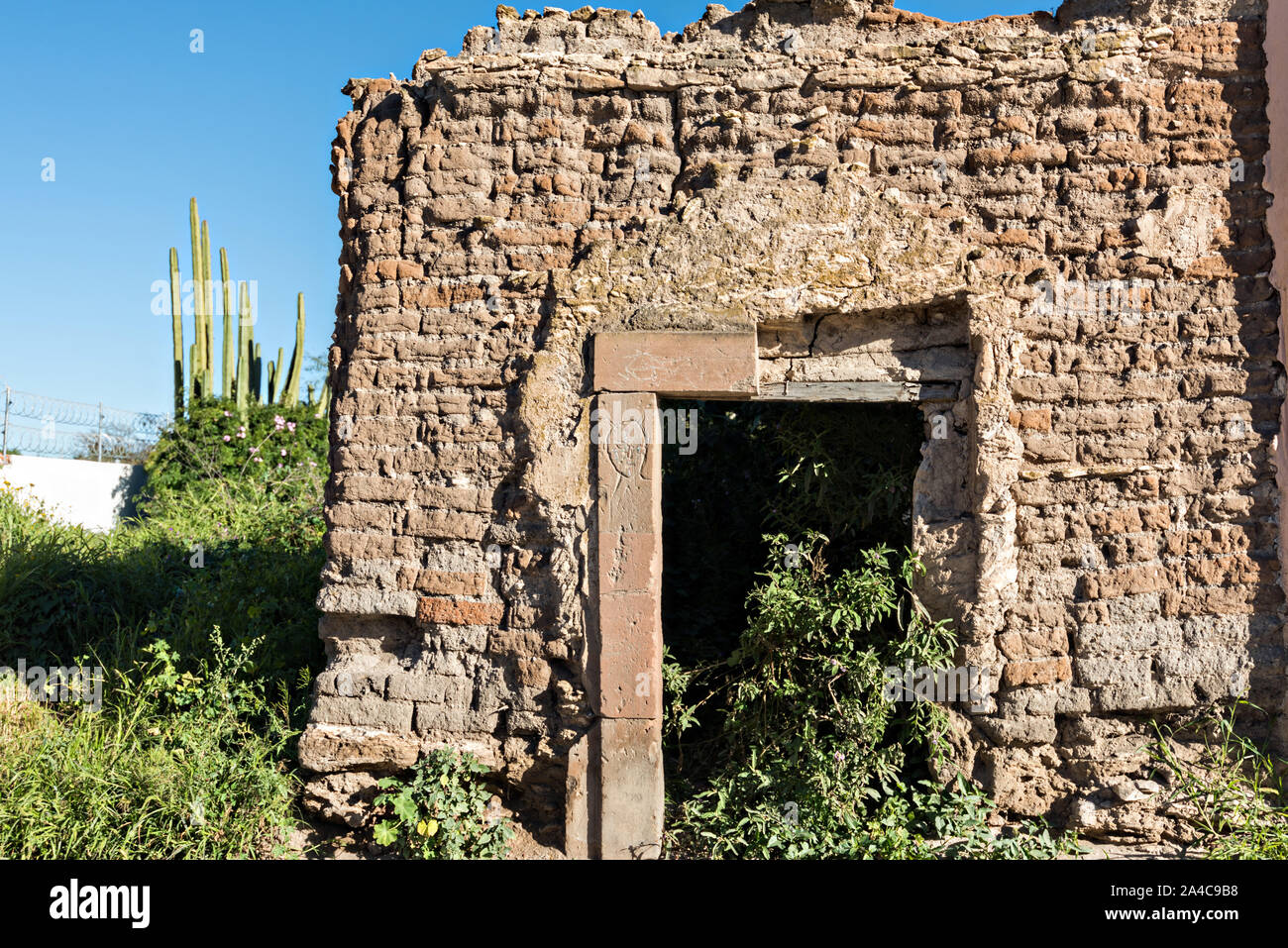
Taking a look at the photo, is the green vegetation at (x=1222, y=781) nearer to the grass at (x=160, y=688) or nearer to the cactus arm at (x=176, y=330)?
the grass at (x=160, y=688)

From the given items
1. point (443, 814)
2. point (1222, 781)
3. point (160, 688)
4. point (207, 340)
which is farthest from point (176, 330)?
point (1222, 781)

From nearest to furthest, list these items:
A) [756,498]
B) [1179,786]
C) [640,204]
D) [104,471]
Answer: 1. [1179,786]
2. [640,204]
3. [756,498]
4. [104,471]

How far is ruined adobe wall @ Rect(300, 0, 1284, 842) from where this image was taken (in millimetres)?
3816

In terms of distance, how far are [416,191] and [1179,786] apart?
13.9ft

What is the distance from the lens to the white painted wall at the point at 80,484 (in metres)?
9.57

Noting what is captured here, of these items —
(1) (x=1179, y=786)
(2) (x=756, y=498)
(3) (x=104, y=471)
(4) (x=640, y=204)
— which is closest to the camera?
(1) (x=1179, y=786)

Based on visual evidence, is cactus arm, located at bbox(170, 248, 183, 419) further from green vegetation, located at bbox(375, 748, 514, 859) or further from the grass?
green vegetation, located at bbox(375, 748, 514, 859)

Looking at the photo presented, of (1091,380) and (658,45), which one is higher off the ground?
(658,45)

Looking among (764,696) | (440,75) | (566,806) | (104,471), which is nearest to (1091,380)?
(764,696)

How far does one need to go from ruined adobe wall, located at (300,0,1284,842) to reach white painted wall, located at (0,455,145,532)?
23.7 ft

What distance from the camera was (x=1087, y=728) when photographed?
149 inches

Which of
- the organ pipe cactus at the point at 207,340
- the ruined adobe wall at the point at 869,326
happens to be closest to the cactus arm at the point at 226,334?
the organ pipe cactus at the point at 207,340

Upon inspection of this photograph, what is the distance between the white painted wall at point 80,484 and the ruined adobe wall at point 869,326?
7215 mm

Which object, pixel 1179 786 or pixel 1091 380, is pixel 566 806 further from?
pixel 1091 380
